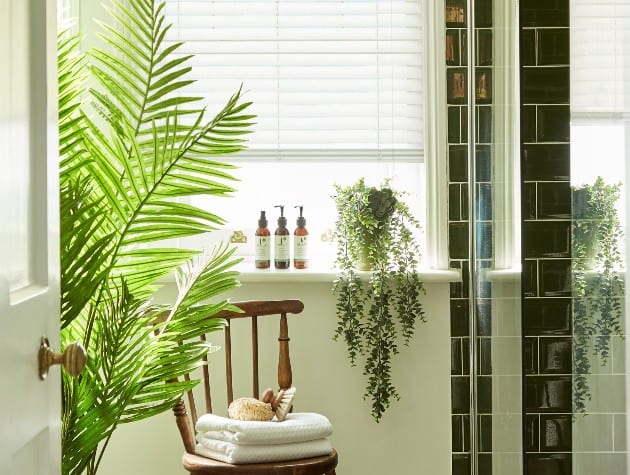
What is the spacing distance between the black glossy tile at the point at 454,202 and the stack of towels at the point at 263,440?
3.14ft

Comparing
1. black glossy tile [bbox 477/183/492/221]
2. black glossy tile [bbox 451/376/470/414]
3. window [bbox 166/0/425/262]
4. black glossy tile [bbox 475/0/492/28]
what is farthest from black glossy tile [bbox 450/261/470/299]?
black glossy tile [bbox 475/0/492/28]

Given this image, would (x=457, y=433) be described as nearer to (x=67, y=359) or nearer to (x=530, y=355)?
(x=530, y=355)

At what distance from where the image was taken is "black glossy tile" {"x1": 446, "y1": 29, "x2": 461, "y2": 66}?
3.00 metres

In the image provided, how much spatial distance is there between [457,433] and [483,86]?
1.28 m

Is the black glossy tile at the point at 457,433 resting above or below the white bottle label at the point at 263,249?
below

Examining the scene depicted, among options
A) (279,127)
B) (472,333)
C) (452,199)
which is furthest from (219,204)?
(472,333)

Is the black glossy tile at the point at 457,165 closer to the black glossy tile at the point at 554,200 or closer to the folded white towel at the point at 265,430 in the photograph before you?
the folded white towel at the point at 265,430

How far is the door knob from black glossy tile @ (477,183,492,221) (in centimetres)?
130

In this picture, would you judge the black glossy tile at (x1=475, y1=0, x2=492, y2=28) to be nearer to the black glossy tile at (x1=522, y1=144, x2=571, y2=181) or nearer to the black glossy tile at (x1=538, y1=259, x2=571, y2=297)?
the black glossy tile at (x1=522, y1=144, x2=571, y2=181)

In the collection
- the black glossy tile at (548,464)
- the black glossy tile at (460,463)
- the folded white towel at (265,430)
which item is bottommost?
the black glossy tile at (460,463)

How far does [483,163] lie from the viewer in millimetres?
2359

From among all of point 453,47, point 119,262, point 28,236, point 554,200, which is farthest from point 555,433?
point 453,47

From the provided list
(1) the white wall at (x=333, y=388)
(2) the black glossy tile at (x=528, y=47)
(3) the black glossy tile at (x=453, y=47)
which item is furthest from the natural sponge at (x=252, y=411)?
(3) the black glossy tile at (x=453, y=47)

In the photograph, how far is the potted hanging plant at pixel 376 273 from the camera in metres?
2.85
